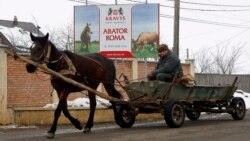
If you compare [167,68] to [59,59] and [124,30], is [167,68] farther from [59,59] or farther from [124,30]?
[124,30]

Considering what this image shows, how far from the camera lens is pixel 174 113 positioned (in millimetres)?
13281

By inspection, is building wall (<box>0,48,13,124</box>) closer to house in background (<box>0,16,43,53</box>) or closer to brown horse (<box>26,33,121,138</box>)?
brown horse (<box>26,33,121,138</box>)

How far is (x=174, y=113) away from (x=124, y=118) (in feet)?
4.65

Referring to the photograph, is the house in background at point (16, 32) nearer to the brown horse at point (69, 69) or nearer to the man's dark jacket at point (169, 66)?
the man's dark jacket at point (169, 66)

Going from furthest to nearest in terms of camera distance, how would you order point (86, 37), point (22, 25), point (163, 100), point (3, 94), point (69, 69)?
point (22, 25), point (86, 37), point (3, 94), point (163, 100), point (69, 69)

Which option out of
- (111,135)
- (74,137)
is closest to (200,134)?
(111,135)

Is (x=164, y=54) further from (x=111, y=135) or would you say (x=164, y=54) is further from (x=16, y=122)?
(x=16, y=122)

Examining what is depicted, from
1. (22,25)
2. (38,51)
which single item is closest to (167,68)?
(38,51)

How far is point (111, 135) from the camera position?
1189 cm

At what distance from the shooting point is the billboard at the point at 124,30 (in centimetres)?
2355

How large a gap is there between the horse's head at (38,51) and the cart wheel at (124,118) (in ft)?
9.87

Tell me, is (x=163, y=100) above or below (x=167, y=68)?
below

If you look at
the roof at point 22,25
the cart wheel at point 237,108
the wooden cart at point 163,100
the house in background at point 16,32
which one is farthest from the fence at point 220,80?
the roof at point 22,25

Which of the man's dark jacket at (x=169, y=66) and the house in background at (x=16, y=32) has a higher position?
the house in background at (x=16, y=32)
